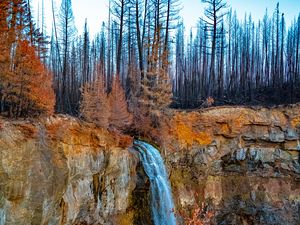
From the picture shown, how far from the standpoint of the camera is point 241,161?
19344 mm

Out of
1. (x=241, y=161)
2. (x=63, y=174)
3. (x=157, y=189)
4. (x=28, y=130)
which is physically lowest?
(x=157, y=189)

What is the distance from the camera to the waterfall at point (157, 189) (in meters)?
13.7

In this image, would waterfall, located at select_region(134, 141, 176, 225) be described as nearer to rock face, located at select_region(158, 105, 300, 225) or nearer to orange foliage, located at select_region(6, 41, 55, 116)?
rock face, located at select_region(158, 105, 300, 225)

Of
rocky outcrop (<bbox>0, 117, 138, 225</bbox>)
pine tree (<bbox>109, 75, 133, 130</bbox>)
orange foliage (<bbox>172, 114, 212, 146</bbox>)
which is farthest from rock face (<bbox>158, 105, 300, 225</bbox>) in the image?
rocky outcrop (<bbox>0, 117, 138, 225</bbox>)

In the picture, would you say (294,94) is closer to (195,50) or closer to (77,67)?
(195,50)

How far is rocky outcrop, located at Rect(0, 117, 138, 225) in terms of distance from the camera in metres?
8.10


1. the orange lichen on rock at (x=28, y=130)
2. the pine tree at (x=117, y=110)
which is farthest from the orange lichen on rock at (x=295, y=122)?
the orange lichen on rock at (x=28, y=130)

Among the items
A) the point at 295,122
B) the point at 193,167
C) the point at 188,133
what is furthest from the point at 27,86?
the point at 295,122

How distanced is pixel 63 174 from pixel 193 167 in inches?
422

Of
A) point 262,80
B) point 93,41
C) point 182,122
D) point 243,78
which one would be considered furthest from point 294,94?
point 93,41

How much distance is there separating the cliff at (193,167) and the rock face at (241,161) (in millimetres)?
61

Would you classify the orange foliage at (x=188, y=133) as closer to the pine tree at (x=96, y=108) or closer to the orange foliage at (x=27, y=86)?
the pine tree at (x=96, y=108)

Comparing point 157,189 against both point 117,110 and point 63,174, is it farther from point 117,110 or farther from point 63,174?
point 63,174

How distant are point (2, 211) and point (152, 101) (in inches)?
427
